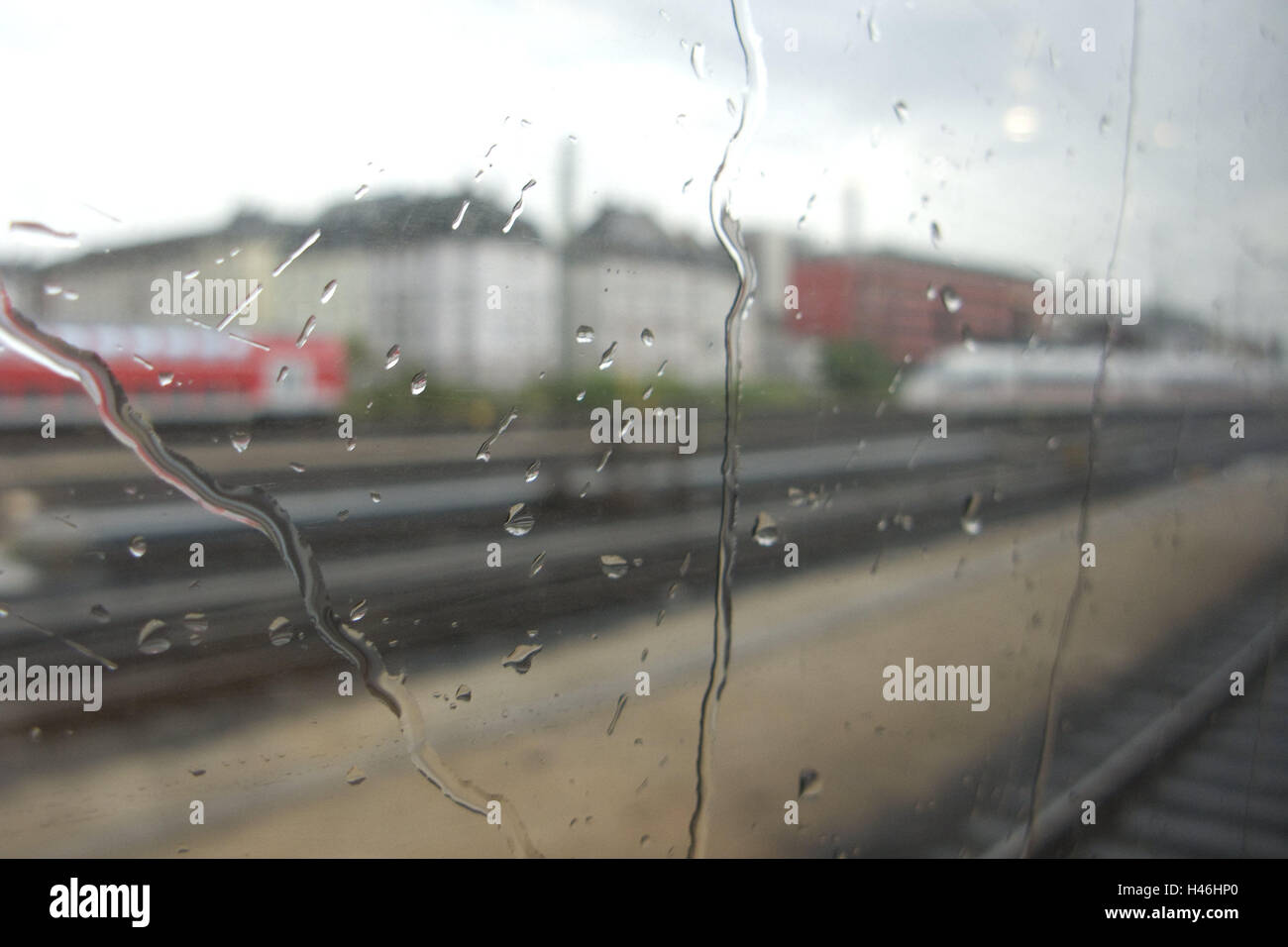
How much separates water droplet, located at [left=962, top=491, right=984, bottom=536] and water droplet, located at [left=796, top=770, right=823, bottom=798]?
3.13 feet

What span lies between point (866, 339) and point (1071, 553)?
971 mm

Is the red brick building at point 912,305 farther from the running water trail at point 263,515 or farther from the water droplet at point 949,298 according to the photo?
the running water trail at point 263,515

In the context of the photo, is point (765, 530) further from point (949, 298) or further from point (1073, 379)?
point (1073, 379)

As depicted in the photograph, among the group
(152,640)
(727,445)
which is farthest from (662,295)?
→ (152,640)

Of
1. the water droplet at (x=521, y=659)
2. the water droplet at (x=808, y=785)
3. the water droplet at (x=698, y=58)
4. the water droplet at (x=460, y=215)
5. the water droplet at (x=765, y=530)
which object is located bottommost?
the water droplet at (x=808, y=785)

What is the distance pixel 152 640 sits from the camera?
222cm

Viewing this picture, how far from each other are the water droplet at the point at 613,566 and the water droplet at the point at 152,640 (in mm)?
1026

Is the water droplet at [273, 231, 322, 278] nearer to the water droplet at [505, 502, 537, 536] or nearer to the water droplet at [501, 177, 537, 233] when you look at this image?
the water droplet at [501, 177, 537, 233]

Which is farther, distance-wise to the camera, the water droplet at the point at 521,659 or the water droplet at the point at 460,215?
the water droplet at the point at 521,659

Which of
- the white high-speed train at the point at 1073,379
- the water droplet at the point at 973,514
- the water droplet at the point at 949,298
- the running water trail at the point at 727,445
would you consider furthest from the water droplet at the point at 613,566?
the water droplet at the point at 949,298

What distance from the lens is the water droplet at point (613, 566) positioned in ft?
8.21

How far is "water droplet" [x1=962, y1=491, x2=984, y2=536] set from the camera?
3.04m

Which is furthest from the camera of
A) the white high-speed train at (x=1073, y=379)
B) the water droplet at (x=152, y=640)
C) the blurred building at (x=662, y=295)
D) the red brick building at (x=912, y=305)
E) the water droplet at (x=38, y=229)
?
the white high-speed train at (x=1073, y=379)

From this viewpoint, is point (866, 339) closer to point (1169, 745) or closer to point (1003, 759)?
point (1003, 759)
